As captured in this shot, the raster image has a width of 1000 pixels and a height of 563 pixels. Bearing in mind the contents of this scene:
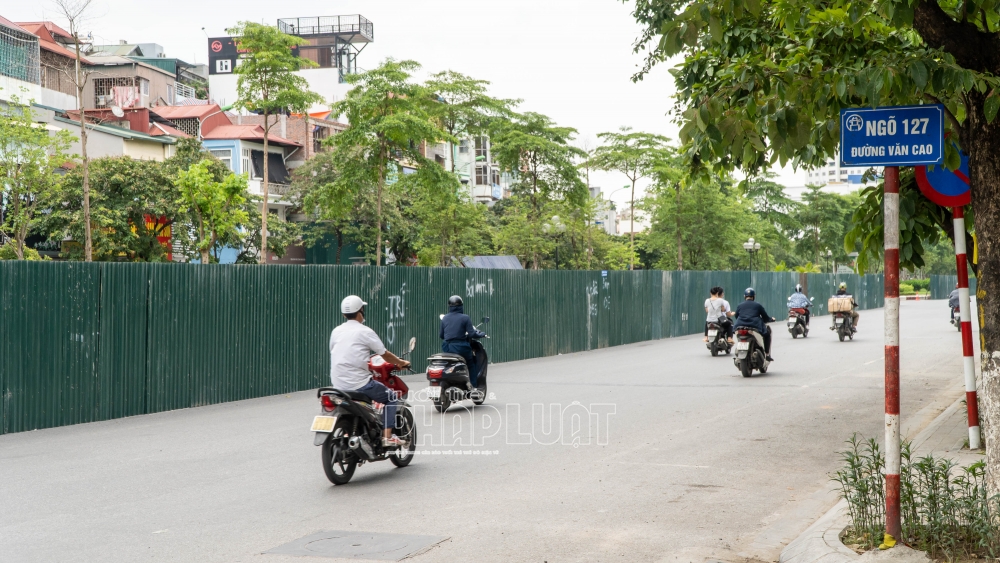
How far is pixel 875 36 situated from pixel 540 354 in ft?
55.0

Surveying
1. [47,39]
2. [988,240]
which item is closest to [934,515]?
[988,240]

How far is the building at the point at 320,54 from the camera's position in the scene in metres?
68.7

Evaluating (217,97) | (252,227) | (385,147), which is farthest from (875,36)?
(217,97)

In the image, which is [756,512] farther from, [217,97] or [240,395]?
[217,97]

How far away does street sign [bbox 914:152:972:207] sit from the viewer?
24.7ft

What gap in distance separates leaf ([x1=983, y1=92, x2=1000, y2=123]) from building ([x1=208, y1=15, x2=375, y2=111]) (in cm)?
6502

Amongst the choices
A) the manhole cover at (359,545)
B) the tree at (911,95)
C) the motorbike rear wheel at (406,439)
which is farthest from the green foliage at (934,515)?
the motorbike rear wheel at (406,439)

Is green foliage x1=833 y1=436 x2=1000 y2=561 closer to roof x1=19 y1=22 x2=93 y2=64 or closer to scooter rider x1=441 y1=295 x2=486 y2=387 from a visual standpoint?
scooter rider x1=441 y1=295 x2=486 y2=387

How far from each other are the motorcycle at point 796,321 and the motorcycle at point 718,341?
7.16 metres

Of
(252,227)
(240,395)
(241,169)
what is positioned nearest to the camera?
(240,395)

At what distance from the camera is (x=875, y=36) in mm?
9469

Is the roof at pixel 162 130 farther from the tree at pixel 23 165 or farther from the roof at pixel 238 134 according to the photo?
the tree at pixel 23 165

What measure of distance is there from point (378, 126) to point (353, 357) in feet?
62.2

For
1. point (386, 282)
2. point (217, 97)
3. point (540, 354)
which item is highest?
point (217, 97)
